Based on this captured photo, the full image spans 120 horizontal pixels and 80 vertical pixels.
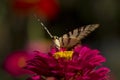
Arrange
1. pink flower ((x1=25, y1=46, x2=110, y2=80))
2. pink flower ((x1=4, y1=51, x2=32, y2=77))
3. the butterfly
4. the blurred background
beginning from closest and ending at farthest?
pink flower ((x1=25, y1=46, x2=110, y2=80))
the butterfly
pink flower ((x1=4, y1=51, x2=32, y2=77))
the blurred background

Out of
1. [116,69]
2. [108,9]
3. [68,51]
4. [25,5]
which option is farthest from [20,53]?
[108,9]

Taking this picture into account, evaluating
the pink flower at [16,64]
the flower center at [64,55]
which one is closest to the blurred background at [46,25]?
the pink flower at [16,64]

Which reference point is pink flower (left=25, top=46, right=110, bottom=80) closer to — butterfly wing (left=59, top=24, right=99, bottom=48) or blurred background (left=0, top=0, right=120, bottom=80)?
butterfly wing (left=59, top=24, right=99, bottom=48)

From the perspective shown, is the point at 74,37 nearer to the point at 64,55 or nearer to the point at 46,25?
the point at 64,55

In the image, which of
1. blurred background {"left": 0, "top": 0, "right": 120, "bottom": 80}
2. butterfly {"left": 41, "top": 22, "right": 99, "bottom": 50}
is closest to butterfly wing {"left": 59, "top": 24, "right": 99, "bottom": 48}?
butterfly {"left": 41, "top": 22, "right": 99, "bottom": 50}

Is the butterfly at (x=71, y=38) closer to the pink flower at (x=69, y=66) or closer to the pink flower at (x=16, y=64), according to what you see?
the pink flower at (x=69, y=66)

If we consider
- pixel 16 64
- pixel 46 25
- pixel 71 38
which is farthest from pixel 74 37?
pixel 46 25
